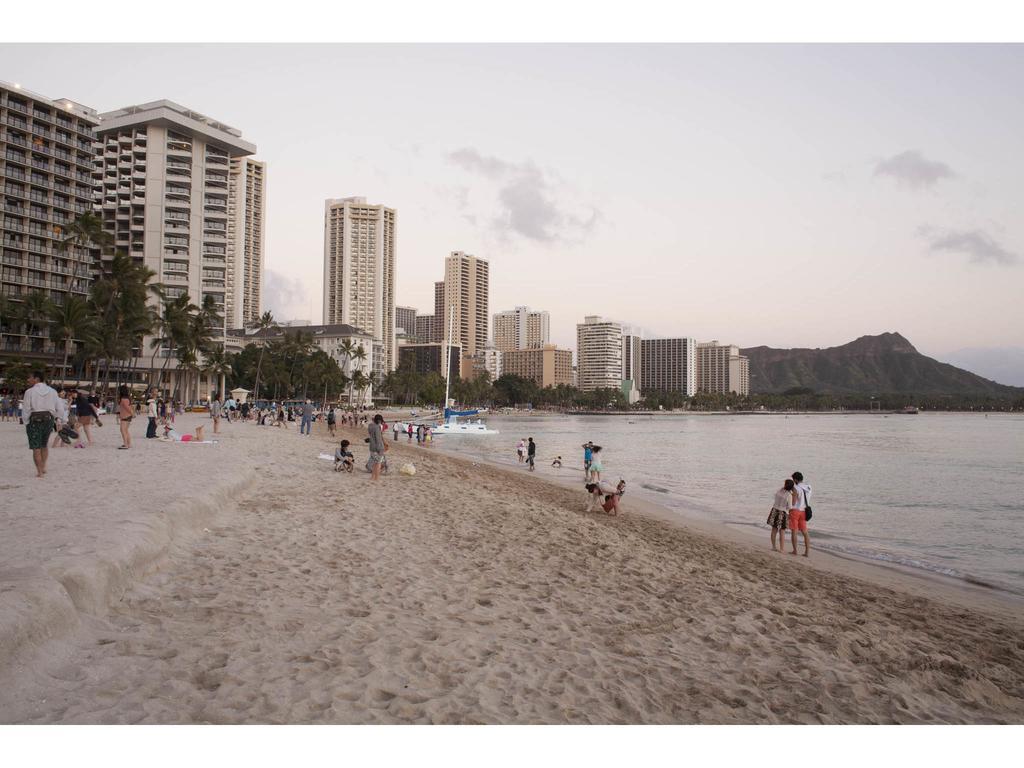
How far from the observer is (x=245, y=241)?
548 ft

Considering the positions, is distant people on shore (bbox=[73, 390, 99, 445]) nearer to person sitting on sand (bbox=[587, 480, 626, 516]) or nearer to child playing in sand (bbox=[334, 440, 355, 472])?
child playing in sand (bbox=[334, 440, 355, 472])

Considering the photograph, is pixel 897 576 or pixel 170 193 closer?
pixel 897 576

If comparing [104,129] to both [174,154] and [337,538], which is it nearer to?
[174,154]

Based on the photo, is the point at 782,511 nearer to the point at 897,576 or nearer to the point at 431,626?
the point at 897,576

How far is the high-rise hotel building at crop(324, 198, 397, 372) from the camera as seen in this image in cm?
18762

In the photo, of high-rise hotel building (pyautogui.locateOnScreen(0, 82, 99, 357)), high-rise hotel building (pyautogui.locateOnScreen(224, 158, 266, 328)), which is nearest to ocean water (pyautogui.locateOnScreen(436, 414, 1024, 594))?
high-rise hotel building (pyautogui.locateOnScreen(0, 82, 99, 357))

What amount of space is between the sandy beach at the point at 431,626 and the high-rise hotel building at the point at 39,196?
250 ft

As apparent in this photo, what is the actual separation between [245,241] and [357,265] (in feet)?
105

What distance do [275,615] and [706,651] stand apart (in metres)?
3.99

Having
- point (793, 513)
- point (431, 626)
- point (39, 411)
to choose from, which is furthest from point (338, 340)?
point (431, 626)

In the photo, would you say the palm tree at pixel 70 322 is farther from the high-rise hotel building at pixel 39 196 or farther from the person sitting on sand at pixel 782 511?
the person sitting on sand at pixel 782 511

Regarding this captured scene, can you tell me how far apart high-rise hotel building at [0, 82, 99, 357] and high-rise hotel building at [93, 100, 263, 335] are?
16.2 feet

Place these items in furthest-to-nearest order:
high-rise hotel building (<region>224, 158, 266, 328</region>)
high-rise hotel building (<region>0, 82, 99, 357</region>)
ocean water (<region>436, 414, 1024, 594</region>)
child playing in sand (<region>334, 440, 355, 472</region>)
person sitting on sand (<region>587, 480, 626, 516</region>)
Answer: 1. high-rise hotel building (<region>224, 158, 266, 328</region>)
2. high-rise hotel building (<region>0, 82, 99, 357</region>)
3. child playing in sand (<region>334, 440, 355, 472</region>)
4. person sitting on sand (<region>587, 480, 626, 516</region>)
5. ocean water (<region>436, 414, 1024, 594</region>)

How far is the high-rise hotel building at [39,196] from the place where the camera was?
72.6 m
